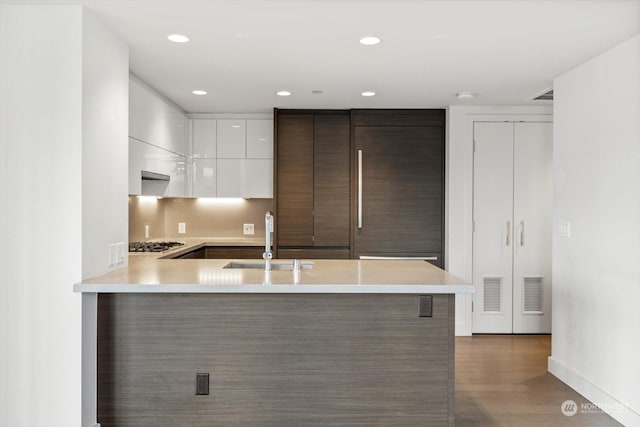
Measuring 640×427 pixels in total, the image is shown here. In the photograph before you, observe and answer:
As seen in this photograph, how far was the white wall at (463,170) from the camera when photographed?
468 cm

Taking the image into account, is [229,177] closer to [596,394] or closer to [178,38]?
[178,38]

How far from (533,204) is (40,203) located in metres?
4.24

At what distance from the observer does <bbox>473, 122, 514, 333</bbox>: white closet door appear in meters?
4.71

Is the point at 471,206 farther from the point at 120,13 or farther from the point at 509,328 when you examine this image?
the point at 120,13

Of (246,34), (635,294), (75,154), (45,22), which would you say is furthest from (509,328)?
(45,22)

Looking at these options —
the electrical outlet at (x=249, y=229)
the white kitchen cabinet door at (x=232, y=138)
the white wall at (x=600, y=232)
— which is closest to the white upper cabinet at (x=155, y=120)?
the white kitchen cabinet door at (x=232, y=138)

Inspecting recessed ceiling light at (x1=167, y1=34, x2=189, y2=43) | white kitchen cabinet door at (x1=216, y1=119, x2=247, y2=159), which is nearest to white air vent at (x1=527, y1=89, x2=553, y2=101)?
white kitchen cabinet door at (x1=216, y1=119, x2=247, y2=159)

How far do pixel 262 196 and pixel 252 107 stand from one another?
950mm

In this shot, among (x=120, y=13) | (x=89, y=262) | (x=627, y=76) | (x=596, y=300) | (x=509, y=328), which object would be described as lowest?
(x=509, y=328)

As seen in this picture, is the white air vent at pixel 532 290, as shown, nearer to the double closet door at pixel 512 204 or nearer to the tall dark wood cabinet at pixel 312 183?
the double closet door at pixel 512 204

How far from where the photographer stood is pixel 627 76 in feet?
9.38

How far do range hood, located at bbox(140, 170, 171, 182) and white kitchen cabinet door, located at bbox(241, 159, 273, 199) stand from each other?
0.92 meters

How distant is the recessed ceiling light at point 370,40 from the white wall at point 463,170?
6.73 ft

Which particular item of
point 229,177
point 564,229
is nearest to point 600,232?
point 564,229
